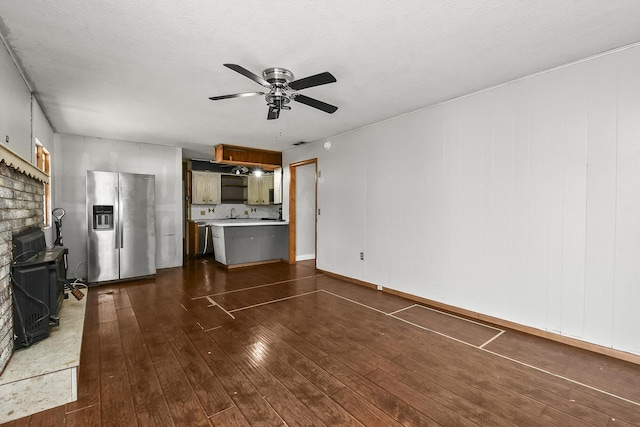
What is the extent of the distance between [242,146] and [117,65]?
349 cm

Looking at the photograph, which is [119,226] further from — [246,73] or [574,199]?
[574,199]

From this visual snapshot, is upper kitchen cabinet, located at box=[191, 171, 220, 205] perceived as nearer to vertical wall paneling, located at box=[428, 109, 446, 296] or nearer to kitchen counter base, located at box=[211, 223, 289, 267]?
kitchen counter base, located at box=[211, 223, 289, 267]

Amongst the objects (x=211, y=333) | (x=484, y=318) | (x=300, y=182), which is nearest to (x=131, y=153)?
(x=300, y=182)

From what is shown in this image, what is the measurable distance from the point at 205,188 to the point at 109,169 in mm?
2455

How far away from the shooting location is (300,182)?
22.1ft

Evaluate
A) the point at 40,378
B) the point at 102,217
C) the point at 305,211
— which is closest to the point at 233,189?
the point at 305,211

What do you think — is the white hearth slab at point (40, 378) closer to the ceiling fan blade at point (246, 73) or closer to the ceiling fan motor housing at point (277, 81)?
the ceiling fan blade at point (246, 73)

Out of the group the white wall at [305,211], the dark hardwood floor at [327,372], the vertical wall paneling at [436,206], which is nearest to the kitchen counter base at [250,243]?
the white wall at [305,211]

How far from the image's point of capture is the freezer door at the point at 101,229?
458 cm

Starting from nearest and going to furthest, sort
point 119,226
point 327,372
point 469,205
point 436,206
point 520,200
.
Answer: point 327,372
point 520,200
point 469,205
point 436,206
point 119,226

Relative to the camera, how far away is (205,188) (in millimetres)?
7664

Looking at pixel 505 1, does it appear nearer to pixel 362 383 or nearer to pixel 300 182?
pixel 362 383

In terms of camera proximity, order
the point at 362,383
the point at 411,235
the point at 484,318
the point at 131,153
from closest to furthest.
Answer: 1. the point at 362,383
2. the point at 484,318
3. the point at 411,235
4. the point at 131,153

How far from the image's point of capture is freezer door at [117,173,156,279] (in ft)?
15.8
